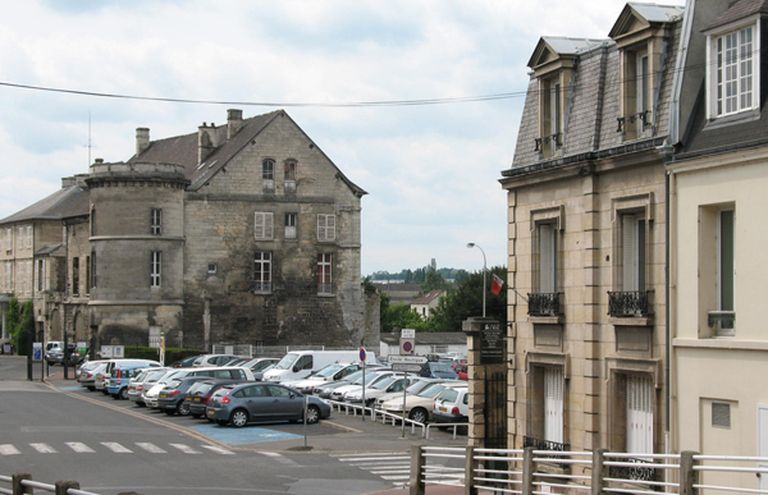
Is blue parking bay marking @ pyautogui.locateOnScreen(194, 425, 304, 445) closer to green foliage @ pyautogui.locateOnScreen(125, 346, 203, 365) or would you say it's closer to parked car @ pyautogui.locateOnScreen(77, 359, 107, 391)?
parked car @ pyautogui.locateOnScreen(77, 359, 107, 391)

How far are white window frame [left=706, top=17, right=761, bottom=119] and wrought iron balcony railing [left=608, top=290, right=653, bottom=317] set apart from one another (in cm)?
290

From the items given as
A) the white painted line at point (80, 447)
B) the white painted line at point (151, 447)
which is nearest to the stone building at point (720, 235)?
the white painted line at point (151, 447)

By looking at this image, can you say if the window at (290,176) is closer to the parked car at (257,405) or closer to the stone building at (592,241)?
the parked car at (257,405)

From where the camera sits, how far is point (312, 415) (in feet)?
128

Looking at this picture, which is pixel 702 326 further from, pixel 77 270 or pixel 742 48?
pixel 77 270

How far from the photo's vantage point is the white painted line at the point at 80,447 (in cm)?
3100

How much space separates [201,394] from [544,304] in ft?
67.4

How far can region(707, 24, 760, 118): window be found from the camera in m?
17.4

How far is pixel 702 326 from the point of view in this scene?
1798 centimetres

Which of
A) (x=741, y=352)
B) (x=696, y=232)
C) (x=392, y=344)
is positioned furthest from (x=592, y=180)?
(x=392, y=344)

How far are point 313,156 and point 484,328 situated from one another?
170ft

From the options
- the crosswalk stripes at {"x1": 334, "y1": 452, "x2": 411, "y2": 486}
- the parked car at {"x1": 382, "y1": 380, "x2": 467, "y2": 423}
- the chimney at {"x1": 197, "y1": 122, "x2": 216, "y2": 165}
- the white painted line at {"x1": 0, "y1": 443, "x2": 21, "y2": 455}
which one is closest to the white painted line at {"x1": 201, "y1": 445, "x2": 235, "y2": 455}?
the crosswalk stripes at {"x1": 334, "y1": 452, "x2": 411, "y2": 486}

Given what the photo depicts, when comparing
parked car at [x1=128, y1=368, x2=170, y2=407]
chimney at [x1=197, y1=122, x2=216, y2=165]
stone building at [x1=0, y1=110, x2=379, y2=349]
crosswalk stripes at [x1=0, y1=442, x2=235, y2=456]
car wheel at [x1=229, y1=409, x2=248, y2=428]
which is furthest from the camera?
chimney at [x1=197, y1=122, x2=216, y2=165]

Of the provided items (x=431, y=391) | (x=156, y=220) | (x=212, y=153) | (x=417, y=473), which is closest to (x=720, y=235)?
(x=417, y=473)
